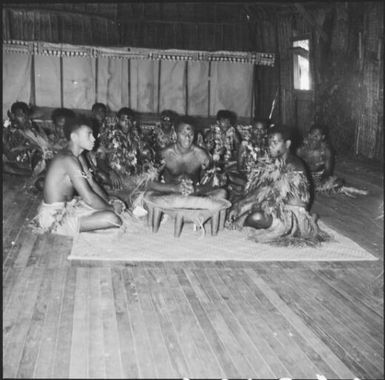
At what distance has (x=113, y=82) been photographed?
1352 centimetres

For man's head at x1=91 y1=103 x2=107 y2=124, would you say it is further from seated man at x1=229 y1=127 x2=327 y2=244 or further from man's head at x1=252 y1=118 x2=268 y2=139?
seated man at x1=229 y1=127 x2=327 y2=244

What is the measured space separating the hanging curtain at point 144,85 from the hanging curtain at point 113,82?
0.65 feet

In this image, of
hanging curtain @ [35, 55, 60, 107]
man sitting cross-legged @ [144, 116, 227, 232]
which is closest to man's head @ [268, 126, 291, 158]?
man sitting cross-legged @ [144, 116, 227, 232]

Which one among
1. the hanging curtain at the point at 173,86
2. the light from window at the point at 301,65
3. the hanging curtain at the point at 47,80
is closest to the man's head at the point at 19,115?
the hanging curtain at the point at 47,80

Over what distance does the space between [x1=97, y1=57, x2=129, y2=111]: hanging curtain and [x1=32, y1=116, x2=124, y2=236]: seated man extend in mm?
8203

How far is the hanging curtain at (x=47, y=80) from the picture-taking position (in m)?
12.9

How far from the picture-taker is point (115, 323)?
3494 mm

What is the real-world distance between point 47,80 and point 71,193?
8.43m

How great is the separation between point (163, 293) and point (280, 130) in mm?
2558

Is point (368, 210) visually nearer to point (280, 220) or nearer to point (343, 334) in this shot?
point (280, 220)

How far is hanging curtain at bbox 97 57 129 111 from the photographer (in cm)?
1337

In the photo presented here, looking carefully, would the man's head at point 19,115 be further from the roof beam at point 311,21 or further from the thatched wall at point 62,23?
the roof beam at point 311,21

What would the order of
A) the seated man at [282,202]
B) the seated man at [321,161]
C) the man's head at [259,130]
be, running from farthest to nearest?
the seated man at [321,161], the man's head at [259,130], the seated man at [282,202]

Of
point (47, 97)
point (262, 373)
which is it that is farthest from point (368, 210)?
point (47, 97)
